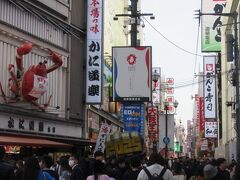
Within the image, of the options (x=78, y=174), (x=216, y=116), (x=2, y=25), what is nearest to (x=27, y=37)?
(x=2, y=25)

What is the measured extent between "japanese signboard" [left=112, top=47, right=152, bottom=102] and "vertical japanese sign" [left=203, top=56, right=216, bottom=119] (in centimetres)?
3019

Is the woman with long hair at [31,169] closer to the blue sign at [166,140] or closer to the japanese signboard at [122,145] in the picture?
the japanese signboard at [122,145]

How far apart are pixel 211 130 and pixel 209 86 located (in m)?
5.35

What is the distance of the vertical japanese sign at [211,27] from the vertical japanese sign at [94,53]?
27.7 metres

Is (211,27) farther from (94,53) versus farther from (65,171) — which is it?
(65,171)

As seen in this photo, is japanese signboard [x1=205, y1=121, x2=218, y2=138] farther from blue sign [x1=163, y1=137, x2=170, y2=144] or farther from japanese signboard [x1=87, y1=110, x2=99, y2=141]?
blue sign [x1=163, y1=137, x2=170, y2=144]

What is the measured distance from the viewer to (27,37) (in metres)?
23.9

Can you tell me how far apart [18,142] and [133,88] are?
8.44 m

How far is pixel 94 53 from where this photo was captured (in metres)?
29.2

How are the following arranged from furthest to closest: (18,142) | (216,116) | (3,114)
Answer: (216,116) < (3,114) < (18,142)

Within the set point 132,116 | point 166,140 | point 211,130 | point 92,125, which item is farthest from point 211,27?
point 132,116

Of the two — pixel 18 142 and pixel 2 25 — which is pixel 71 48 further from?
pixel 18 142

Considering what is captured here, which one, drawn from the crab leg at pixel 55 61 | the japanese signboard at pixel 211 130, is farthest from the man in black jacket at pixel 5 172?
the japanese signboard at pixel 211 130

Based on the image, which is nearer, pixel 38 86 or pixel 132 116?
pixel 38 86
